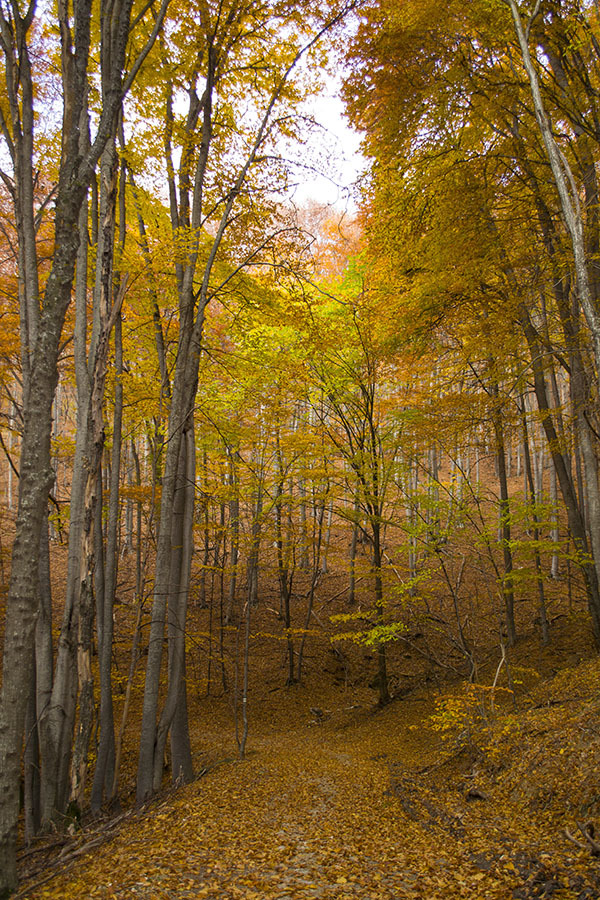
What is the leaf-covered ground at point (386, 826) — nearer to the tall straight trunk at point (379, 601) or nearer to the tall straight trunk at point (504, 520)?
the tall straight trunk at point (504, 520)

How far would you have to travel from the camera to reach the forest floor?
3107 mm

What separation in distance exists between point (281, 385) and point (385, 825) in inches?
275

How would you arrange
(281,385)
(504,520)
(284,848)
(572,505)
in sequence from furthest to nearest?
(281,385)
(504,520)
(572,505)
(284,848)

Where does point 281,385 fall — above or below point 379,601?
above

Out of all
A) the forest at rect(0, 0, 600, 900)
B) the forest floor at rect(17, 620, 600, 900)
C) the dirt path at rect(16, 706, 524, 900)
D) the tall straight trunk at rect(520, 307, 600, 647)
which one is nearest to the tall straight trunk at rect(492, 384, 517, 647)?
the forest at rect(0, 0, 600, 900)

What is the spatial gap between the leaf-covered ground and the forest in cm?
4

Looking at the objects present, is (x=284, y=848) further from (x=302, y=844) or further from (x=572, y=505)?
(x=572, y=505)

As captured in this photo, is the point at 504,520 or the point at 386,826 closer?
the point at 386,826

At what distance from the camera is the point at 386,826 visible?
4.37 meters

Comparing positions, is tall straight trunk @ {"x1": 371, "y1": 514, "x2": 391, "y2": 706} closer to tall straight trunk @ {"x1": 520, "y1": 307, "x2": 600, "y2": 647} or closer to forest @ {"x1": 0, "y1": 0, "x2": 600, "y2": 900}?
forest @ {"x1": 0, "y1": 0, "x2": 600, "y2": 900}

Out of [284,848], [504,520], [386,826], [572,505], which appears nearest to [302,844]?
[284,848]

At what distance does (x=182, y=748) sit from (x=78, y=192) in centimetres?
656

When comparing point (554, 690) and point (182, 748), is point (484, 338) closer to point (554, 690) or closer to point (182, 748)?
point (554, 690)

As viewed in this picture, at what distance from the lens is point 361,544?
21062 mm
